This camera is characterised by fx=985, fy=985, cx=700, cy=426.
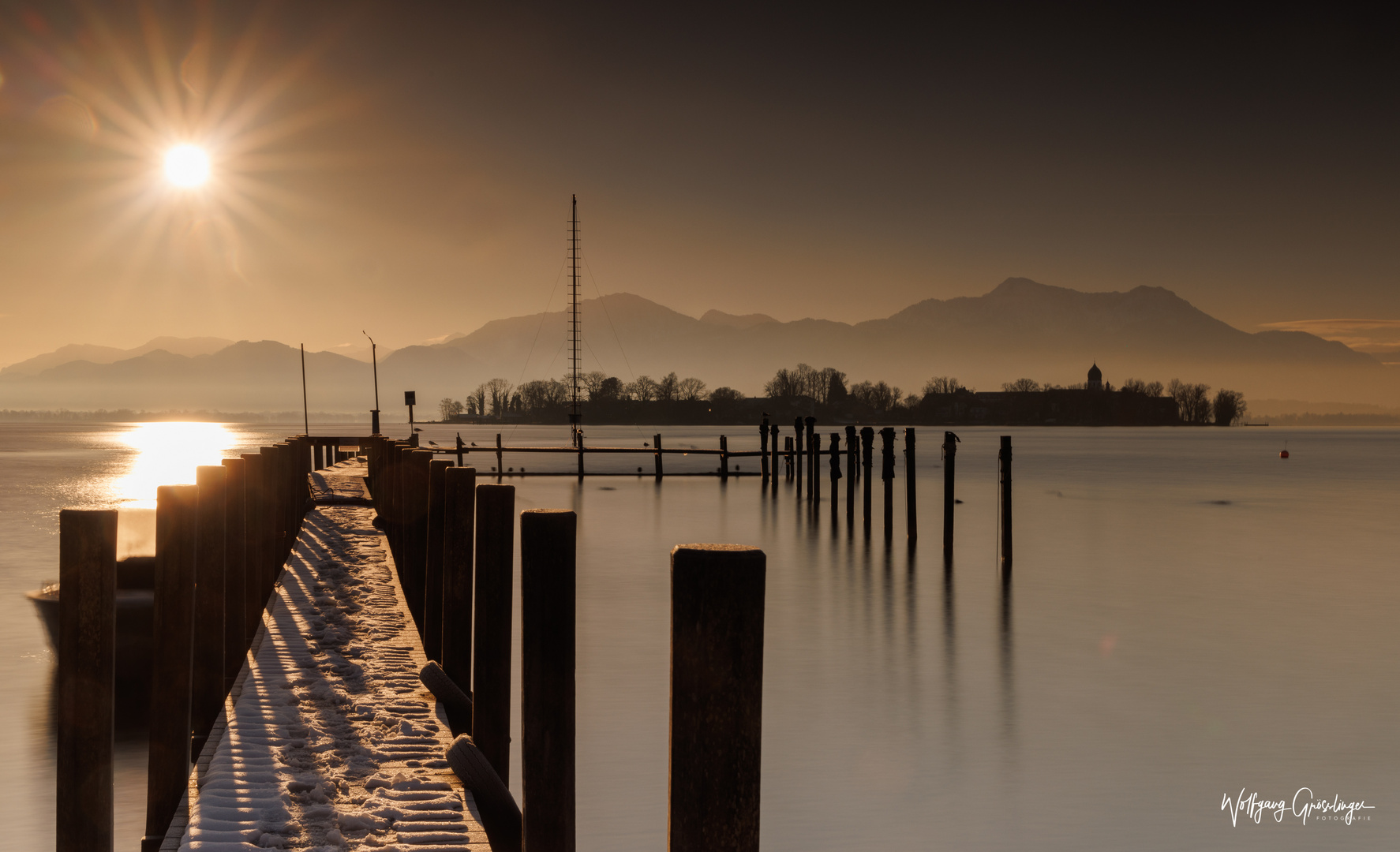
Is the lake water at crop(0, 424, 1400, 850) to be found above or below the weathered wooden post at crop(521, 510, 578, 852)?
below

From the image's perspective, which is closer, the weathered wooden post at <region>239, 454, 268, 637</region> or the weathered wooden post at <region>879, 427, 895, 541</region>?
the weathered wooden post at <region>239, 454, 268, 637</region>

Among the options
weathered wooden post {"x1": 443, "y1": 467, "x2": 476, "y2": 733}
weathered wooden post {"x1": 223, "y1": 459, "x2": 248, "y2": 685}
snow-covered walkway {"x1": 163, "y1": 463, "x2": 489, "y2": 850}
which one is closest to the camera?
snow-covered walkway {"x1": 163, "y1": 463, "x2": 489, "y2": 850}

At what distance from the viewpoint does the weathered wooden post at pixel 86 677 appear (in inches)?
151

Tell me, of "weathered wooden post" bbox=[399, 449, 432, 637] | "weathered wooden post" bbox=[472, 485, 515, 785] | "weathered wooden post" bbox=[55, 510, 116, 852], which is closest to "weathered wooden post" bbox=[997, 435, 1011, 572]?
"weathered wooden post" bbox=[399, 449, 432, 637]

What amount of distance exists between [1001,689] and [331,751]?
984cm

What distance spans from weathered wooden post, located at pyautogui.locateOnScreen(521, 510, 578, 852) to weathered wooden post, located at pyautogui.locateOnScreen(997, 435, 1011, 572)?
18.6 meters

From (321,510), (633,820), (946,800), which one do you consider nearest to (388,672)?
(633,820)

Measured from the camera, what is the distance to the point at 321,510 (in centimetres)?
2153

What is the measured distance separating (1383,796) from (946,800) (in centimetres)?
437

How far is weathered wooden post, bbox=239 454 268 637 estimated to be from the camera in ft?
29.8

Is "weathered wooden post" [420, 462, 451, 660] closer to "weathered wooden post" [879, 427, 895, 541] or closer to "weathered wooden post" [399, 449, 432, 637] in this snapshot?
"weathered wooden post" [399, 449, 432, 637]

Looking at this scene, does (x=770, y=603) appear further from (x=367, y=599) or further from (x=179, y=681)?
(x=179, y=681)

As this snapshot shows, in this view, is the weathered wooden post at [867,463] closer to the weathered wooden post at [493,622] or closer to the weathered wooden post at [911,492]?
the weathered wooden post at [911,492]

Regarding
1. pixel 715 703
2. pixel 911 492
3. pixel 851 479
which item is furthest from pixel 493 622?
pixel 851 479
